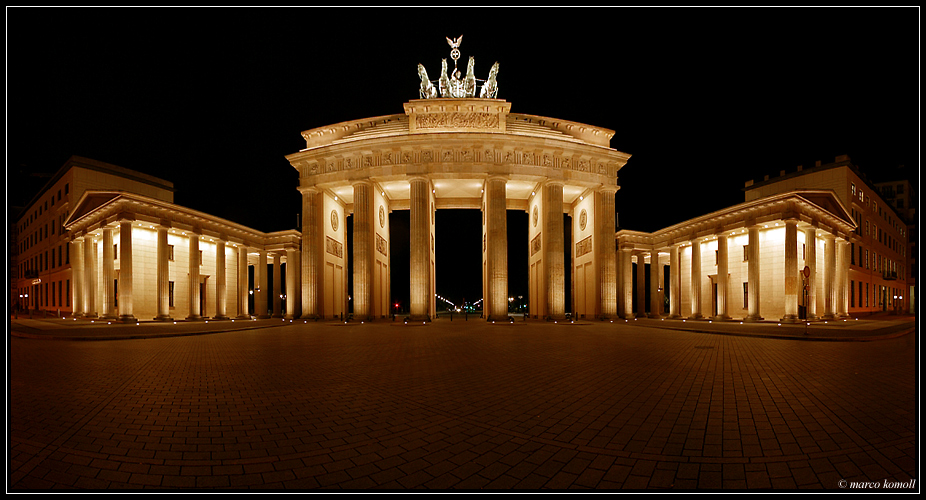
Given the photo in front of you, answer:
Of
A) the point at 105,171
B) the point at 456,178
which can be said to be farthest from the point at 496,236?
the point at 105,171

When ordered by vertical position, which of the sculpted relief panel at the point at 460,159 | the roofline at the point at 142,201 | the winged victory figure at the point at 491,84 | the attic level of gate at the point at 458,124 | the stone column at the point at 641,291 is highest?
the winged victory figure at the point at 491,84

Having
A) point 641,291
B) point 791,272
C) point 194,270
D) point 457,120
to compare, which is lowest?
point 641,291

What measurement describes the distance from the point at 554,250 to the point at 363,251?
51.8ft

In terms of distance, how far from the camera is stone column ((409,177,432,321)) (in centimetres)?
3503

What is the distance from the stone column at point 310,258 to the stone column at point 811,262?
3717 centimetres

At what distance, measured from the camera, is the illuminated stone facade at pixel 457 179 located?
3550cm

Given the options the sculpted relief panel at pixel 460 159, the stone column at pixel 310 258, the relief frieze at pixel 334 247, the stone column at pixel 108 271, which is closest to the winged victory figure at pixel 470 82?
the sculpted relief panel at pixel 460 159

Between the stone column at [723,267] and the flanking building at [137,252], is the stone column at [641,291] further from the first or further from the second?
the flanking building at [137,252]

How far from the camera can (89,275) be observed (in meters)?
37.2

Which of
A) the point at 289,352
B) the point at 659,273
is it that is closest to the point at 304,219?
the point at 289,352

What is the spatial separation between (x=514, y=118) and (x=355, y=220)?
16287mm

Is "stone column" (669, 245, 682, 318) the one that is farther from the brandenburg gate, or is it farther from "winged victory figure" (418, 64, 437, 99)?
"winged victory figure" (418, 64, 437, 99)

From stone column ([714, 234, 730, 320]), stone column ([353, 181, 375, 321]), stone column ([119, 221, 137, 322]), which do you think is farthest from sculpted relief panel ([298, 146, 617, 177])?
stone column ([119, 221, 137, 322])

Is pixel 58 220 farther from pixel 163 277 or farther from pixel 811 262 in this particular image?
pixel 811 262
